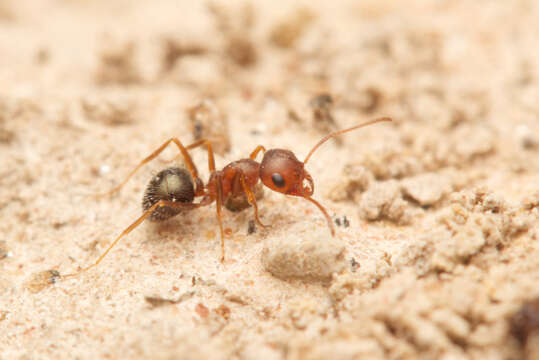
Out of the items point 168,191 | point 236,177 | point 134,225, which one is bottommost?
point 134,225

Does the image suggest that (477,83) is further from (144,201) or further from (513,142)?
(144,201)

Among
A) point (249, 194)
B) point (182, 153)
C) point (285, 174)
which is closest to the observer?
point (285, 174)

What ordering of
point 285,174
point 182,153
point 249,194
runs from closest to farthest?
point 285,174 < point 249,194 < point 182,153

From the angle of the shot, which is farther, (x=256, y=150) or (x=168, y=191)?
(x=256, y=150)

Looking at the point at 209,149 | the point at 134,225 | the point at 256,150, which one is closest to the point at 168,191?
the point at 134,225

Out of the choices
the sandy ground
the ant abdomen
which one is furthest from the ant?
the sandy ground

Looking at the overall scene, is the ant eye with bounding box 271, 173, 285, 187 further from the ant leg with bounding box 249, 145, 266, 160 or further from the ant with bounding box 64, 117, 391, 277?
the ant leg with bounding box 249, 145, 266, 160

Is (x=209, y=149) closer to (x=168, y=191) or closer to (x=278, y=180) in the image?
(x=168, y=191)
